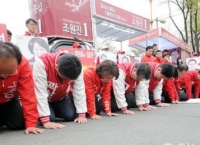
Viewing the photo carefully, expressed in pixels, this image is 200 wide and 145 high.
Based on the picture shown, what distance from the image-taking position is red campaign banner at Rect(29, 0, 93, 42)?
3951mm

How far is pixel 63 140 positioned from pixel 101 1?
13.9 ft

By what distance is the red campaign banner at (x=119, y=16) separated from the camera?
509 cm

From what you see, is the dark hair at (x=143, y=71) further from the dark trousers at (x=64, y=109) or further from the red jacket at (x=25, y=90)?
the red jacket at (x=25, y=90)

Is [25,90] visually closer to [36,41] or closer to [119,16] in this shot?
[36,41]

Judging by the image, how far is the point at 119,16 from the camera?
5.82 m

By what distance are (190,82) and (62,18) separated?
2493 millimetres

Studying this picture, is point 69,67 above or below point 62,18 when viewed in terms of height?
below

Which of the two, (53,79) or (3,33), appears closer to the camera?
(53,79)

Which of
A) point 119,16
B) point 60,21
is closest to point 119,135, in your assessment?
point 60,21

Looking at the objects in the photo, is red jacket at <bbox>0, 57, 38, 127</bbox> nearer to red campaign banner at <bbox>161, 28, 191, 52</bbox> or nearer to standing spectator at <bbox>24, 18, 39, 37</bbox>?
standing spectator at <bbox>24, 18, 39, 37</bbox>

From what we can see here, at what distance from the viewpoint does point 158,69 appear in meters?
2.99

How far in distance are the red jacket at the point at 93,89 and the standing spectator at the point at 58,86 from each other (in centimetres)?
16

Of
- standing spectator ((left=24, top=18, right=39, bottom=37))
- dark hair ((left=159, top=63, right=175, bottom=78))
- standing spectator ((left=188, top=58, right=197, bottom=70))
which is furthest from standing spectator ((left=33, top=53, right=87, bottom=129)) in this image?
standing spectator ((left=188, top=58, right=197, bottom=70))

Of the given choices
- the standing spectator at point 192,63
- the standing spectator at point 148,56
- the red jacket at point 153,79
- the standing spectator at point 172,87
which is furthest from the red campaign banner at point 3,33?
the standing spectator at point 192,63
